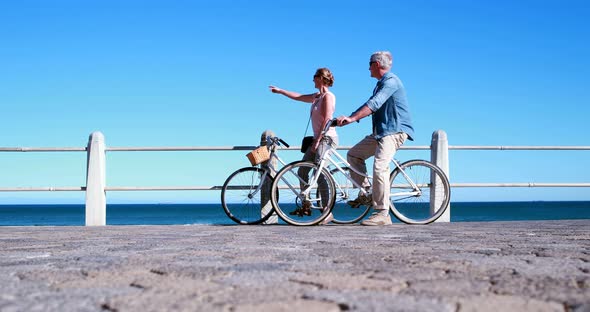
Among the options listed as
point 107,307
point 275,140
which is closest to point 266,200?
point 275,140

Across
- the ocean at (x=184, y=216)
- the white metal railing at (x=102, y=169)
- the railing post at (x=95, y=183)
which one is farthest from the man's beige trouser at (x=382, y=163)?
the ocean at (x=184, y=216)

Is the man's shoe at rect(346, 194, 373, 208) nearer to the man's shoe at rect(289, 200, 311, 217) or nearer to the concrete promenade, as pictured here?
the man's shoe at rect(289, 200, 311, 217)

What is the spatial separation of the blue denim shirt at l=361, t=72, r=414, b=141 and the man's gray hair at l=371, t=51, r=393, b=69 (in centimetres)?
12

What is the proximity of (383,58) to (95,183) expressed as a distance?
384cm

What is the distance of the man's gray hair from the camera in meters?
6.49

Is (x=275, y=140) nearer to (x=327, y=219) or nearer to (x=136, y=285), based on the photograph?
(x=327, y=219)

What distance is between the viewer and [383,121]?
648 cm

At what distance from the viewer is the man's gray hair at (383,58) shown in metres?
6.49

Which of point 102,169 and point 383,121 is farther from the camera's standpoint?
point 102,169

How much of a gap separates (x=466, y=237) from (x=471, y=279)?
234cm

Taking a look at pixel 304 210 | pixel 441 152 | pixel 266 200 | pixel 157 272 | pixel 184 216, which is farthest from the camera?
pixel 184 216

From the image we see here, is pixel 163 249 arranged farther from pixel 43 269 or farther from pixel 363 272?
pixel 363 272

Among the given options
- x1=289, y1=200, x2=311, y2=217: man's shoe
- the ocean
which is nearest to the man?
x1=289, y1=200, x2=311, y2=217: man's shoe

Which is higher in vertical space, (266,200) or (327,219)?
(266,200)
